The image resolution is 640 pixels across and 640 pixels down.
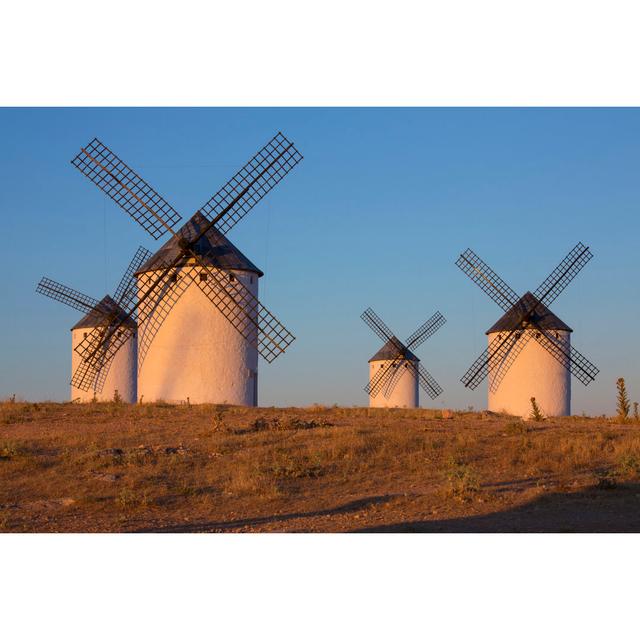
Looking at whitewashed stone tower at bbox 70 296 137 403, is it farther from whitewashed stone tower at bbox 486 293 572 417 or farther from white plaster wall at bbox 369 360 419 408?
whitewashed stone tower at bbox 486 293 572 417

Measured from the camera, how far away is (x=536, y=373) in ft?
121

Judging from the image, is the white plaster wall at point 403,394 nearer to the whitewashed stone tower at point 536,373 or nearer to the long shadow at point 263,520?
the whitewashed stone tower at point 536,373

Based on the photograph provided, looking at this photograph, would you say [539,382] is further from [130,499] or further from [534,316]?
[130,499]

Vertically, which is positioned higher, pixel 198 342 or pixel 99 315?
pixel 99 315

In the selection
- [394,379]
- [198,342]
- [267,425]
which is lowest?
[267,425]

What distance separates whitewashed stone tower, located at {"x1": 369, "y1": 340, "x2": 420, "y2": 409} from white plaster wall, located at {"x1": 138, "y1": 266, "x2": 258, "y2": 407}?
22.9m

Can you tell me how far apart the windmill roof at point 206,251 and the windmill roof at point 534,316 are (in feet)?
45.2

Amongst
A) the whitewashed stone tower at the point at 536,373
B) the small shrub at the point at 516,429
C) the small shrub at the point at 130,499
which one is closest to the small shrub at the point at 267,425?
the small shrub at the point at 516,429

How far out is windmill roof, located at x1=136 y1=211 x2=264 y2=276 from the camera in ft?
88.0

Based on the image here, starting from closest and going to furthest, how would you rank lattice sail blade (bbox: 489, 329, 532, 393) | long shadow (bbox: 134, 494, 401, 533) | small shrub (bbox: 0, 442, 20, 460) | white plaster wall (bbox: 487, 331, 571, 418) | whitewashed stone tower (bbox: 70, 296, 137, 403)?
1. long shadow (bbox: 134, 494, 401, 533)
2. small shrub (bbox: 0, 442, 20, 460)
3. white plaster wall (bbox: 487, 331, 571, 418)
4. lattice sail blade (bbox: 489, 329, 532, 393)
5. whitewashed stone tower (bbox: 70, 296, 137, 403)

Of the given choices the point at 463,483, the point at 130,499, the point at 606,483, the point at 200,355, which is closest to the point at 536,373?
the point at 200,355

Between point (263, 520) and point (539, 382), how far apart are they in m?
25.3

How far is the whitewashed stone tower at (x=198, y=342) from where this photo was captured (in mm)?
26703

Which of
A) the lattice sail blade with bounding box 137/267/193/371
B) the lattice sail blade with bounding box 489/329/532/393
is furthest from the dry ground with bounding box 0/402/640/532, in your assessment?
the lattice sail blade with bounding box 489/329/532/393
